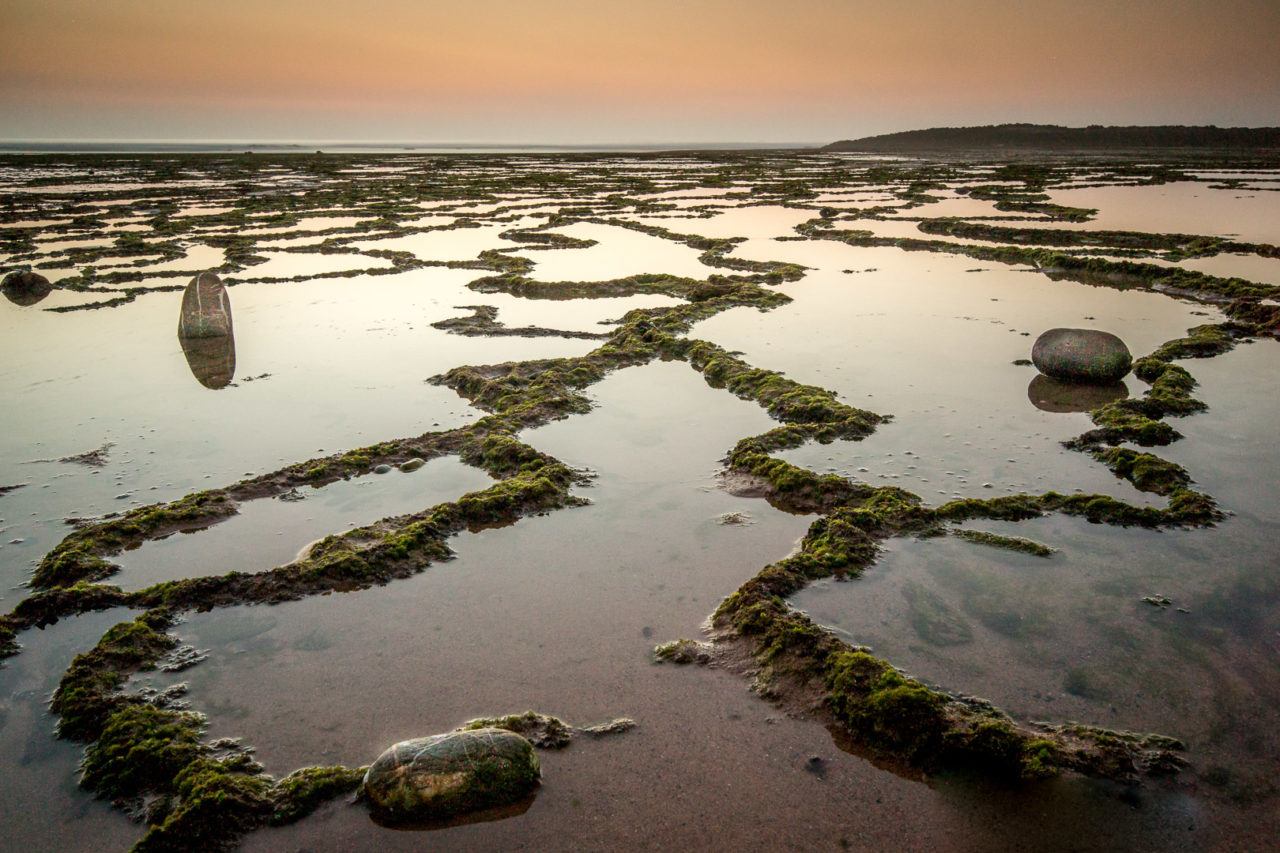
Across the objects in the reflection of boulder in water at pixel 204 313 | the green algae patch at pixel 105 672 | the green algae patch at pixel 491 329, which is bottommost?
the green algae patch at pixel 105 672

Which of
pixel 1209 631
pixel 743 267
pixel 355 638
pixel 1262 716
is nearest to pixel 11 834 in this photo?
pixel 355 638

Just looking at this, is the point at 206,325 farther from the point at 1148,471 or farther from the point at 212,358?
the point at 1148,471

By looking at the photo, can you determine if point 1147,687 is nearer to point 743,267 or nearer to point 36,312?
point 743,267

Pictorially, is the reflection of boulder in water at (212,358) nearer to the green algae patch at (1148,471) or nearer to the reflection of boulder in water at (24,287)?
the reflection of boulder in water at (24,287)

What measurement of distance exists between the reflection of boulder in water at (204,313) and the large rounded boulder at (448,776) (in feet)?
27.9

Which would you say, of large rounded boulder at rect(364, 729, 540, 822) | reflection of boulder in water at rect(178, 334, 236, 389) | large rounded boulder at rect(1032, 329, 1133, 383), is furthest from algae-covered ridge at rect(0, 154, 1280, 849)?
reflection of boulder in water at rect(178, 334, 236, 389)

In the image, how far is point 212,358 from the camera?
8.76 m

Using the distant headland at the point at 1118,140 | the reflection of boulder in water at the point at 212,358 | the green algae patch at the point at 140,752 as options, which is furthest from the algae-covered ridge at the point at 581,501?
the distant headland at the point at 1118,140

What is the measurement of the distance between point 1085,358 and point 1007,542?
3735 millimetres

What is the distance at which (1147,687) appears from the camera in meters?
3.28

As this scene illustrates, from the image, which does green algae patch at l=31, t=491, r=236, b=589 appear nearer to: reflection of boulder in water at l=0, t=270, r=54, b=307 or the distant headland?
reflection of boulder in water at l=0, t=270, r=54, b=307

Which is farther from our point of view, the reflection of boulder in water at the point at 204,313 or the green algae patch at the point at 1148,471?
the reflection of boulder in water at the point at 204,313

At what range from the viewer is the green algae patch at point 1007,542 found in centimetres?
438

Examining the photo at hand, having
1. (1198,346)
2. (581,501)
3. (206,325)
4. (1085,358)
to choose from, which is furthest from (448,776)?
(1198,346)
